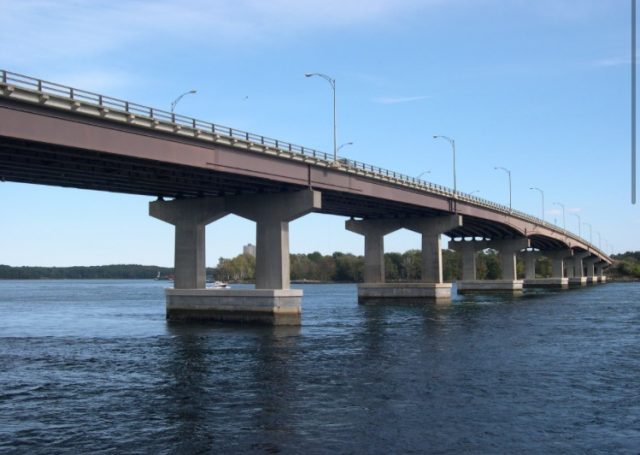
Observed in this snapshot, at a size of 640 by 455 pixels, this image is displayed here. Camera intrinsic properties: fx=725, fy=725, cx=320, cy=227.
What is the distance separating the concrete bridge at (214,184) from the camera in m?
40.1

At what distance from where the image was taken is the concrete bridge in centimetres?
4009

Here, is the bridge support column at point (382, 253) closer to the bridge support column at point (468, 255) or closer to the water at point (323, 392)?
the bridge support column at point (468, 255)

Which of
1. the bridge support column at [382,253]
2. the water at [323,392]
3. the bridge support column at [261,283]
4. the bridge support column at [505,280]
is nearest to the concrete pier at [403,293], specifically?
the bridge support column at [382,253]

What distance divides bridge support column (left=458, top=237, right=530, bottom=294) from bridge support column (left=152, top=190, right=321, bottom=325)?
7527cm

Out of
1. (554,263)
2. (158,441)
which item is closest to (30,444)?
(158,441)

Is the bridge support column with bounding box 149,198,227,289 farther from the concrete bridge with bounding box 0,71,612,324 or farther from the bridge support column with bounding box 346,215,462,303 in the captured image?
the bridge support column with bounding box 346,215,462,303

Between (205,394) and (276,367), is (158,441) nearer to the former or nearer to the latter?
(205,394)

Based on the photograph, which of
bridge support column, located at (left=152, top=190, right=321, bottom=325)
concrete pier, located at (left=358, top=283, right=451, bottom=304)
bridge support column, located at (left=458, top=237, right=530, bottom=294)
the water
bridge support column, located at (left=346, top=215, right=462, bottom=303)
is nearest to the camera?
the water

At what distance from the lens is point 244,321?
58.5 meters

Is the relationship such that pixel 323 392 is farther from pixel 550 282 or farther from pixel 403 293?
pixel 550 282

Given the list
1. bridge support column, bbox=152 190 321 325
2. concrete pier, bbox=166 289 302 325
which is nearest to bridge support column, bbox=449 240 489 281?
bridge support column, bbox=152 190 321 325

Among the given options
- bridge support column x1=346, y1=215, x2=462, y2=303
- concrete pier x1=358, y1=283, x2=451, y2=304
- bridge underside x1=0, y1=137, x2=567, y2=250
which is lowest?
concrete pier x1=358, y1=283, x2=451, y2=304

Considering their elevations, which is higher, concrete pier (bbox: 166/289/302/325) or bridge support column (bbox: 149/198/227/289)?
bridge support column (bbox: 149/198/227/289)

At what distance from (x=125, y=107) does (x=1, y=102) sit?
867 centimetres
